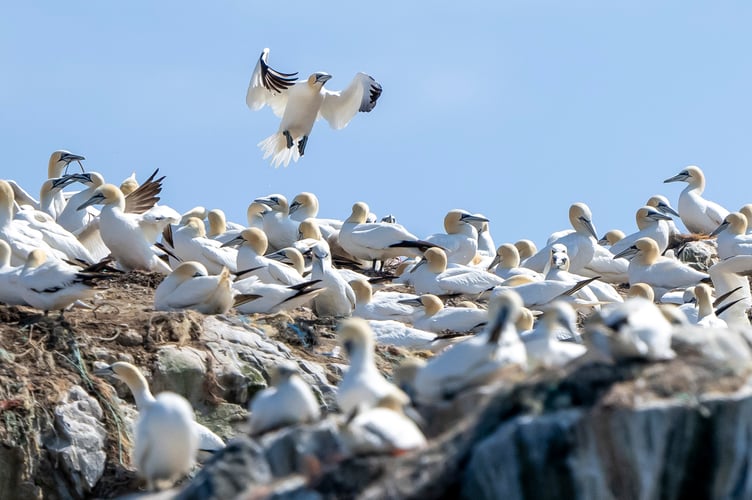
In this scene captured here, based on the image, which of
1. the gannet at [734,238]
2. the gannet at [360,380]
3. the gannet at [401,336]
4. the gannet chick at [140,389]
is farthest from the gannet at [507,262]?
the gannet at [360,380]

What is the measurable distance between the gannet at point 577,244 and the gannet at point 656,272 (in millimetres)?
928

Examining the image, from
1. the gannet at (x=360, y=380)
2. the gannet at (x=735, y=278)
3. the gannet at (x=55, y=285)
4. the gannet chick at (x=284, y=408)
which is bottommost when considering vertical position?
the gannet chick at (x=284, y=408)

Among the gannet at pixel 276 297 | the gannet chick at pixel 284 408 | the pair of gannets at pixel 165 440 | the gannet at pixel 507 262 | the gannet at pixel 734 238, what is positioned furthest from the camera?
the gannet at pixel 734 238

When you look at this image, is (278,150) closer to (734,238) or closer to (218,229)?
(218,229)

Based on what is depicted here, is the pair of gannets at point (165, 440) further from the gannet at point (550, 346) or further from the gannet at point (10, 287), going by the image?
the gannet at point (10, 287)

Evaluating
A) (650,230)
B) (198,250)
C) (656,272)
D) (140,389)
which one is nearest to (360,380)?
(140,389)

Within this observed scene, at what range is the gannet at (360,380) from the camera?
8977 mm

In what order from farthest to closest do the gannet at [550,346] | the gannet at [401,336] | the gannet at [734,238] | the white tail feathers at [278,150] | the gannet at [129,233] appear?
the white tail feathers at [278,150], the gannet at [734,238], the gannet at [129,233], the gannet at [401,336], the gannet at [550,346]

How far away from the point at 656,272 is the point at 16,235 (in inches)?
267

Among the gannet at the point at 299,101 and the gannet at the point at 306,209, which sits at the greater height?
the gannet at the point at 299,101

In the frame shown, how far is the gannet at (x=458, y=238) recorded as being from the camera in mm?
20422

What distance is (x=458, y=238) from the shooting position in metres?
20.6

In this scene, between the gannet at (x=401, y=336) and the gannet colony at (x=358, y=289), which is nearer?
the gannet colony at (x=358, y=289)

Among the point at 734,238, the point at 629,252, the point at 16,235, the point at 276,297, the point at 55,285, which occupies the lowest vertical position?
the point at 55,285
